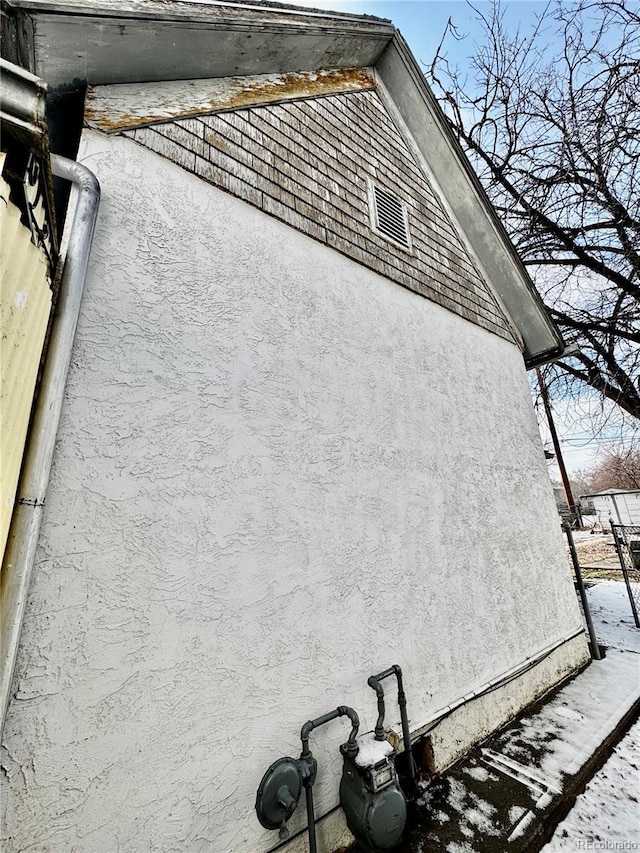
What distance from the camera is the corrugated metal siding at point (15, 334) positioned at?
1097 millimetres

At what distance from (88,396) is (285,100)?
3.32 metres

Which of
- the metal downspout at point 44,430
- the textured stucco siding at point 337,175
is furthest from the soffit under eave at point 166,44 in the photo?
the metal downspout at point 44,430

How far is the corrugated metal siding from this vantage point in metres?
1.10

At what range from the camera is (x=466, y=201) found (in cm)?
498

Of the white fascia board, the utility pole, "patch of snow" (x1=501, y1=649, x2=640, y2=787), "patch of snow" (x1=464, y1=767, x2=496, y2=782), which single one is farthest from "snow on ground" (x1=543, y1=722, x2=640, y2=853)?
the utility pole

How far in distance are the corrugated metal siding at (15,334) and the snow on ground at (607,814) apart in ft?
10.2

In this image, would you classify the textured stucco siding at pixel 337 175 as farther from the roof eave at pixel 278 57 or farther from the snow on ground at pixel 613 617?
the snow on ground at pixel 613 617

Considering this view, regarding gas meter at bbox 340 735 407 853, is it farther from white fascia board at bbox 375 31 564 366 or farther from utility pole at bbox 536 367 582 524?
utility pole at bbox 536 367 582 524

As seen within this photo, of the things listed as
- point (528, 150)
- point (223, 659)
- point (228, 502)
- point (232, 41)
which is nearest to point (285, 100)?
point (232, 41)

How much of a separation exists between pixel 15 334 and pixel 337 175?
3.32 metres

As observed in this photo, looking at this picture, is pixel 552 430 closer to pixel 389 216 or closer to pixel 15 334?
A: pixel 389 216

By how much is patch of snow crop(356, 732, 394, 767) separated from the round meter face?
0.13 metres

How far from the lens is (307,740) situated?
182 cm

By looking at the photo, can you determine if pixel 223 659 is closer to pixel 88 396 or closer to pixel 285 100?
pixel 88 396
